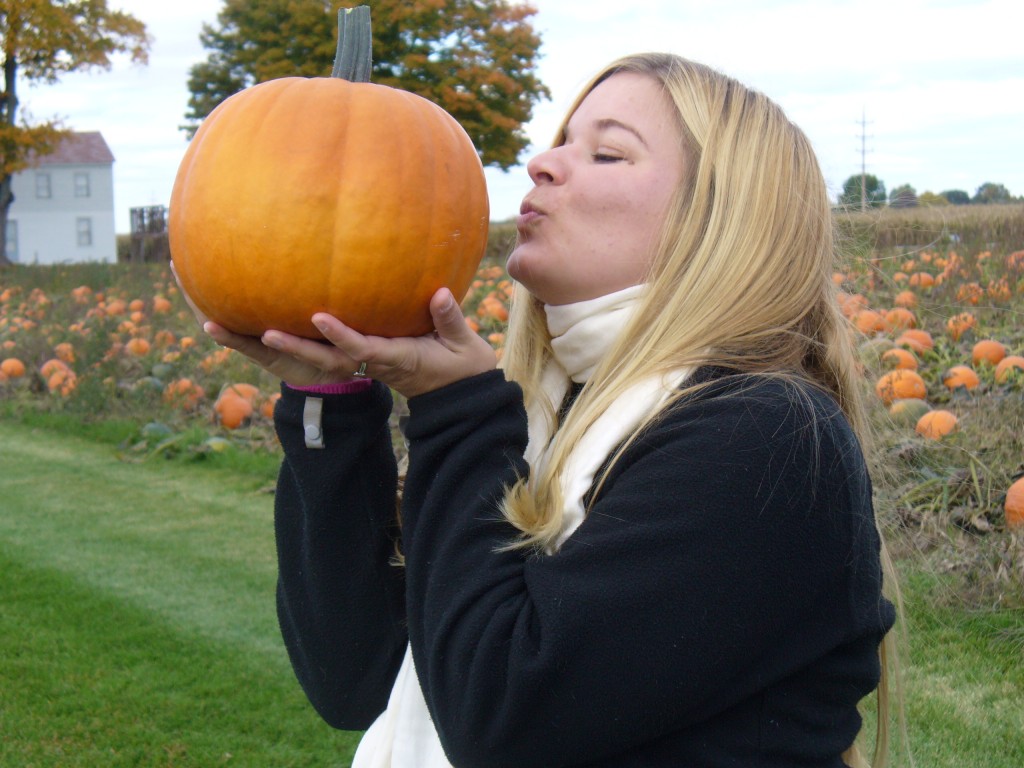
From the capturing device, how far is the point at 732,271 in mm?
1776

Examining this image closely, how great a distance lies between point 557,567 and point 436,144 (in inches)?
29.5

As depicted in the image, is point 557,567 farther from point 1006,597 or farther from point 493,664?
point 1006,597

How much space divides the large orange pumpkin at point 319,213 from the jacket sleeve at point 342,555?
177 mm

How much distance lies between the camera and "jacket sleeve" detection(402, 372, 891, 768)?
146 cm

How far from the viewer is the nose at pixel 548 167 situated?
1879 millimetres

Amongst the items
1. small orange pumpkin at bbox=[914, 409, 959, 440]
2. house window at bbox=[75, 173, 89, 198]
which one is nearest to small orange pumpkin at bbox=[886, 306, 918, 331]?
small orange pumpkin at bbox=[914, 409, 959, 440]

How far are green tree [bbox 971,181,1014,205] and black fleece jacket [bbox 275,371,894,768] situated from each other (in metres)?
9.36

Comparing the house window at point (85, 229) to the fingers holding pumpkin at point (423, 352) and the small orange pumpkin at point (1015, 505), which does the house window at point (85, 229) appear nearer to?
the small orange pumpkin at point (1015, 505)

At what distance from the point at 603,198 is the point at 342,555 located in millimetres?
768

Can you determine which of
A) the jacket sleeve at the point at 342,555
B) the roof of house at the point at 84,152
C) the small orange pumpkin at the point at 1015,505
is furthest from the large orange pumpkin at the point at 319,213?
the roof of house at the point at 84,152

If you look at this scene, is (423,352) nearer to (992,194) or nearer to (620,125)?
(620,125)

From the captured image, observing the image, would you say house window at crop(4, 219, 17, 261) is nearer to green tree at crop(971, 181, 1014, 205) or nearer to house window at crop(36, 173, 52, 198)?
house window at crop(36, 173, 52, 198)

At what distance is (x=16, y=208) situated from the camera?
2298 inches

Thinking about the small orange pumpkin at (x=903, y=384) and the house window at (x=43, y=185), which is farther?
the house window at (x=43, y=185)
